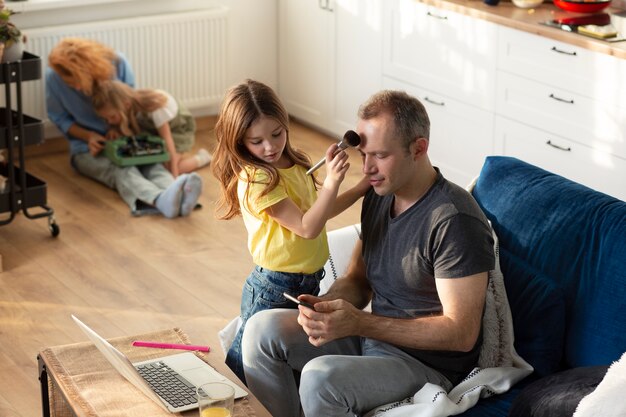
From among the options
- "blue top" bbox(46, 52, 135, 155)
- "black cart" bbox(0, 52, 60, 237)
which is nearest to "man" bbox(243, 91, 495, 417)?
"black cart" bbox(0, 52, 60, 237)

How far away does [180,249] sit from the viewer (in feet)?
15.5

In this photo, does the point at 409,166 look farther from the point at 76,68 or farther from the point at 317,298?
the point at 76,68

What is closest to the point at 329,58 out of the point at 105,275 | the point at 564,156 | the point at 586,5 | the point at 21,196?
the point at 586,5

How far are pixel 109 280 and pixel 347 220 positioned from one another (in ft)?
3.93

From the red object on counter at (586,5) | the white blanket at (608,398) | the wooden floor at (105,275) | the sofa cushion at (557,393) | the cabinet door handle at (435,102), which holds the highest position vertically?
the red object on counter at (586,5)

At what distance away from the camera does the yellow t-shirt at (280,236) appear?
2883 mm

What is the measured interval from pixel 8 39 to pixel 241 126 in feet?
6.74

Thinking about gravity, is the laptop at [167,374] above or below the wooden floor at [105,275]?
above

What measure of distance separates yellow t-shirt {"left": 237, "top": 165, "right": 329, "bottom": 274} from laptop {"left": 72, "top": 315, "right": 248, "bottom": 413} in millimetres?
360

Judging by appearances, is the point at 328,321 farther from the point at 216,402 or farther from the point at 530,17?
→ the point at 530,17

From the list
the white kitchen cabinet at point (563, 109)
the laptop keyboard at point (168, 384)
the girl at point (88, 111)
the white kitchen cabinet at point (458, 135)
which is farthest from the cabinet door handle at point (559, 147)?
the laptop keyboard at point (168, 384)

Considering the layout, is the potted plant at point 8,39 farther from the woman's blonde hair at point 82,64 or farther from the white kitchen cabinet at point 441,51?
the white kitchen cabinet at point 441,51

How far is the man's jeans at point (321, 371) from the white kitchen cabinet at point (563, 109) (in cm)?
201

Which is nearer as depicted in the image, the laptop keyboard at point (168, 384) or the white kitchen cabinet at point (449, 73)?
the laptop keyboard at point (168, 384)
